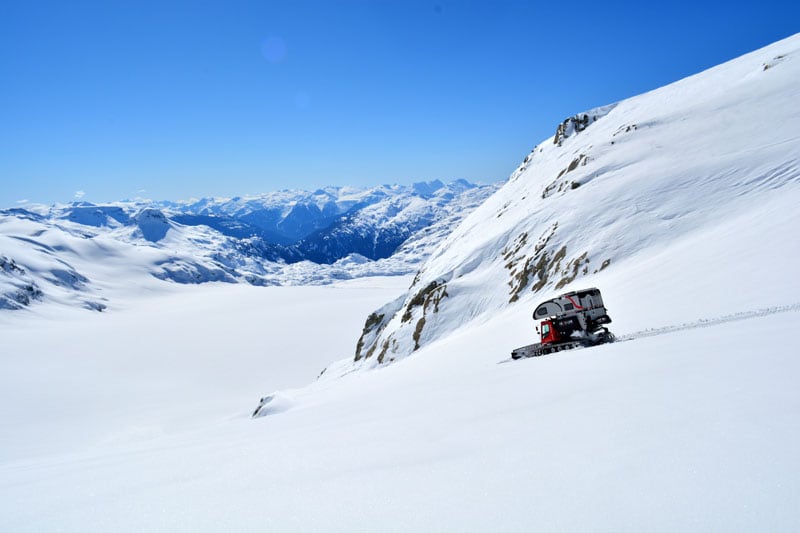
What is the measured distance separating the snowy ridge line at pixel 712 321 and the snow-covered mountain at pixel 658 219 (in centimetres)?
87

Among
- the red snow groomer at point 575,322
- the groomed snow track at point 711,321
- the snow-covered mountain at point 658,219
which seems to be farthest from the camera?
the snow-covered mountain at point 658,219

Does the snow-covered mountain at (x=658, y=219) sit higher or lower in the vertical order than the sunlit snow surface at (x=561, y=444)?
higher

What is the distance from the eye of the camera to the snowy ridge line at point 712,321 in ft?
32.1

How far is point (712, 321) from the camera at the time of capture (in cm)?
1079

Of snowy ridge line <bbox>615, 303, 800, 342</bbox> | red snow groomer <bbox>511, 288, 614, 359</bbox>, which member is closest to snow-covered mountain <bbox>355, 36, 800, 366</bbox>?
snowy ridge line <bbox>615, 303, 800, 342</bbox>

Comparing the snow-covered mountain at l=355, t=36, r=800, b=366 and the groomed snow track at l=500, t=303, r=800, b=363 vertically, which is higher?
the snow-covered mountain at l=355, t=36, r=800, b=366

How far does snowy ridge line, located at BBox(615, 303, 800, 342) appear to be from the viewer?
9.79 meters

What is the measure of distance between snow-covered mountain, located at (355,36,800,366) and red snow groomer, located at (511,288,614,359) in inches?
89.3

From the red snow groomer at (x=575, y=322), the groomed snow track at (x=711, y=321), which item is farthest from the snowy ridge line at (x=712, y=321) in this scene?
the red snow groomer at (x=575, y=322)

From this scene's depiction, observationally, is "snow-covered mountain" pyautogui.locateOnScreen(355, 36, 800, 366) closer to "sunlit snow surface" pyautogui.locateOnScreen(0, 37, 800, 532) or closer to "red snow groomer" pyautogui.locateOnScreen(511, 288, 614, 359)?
"sunlit snow surface" pyautogui.locateOnScreen(0, 37, 800, 532)

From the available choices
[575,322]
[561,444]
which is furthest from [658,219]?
[561,444]

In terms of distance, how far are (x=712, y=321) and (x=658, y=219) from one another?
18097mm

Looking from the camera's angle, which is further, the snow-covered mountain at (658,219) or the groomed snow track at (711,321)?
the snow-covered mountain at (658,219)

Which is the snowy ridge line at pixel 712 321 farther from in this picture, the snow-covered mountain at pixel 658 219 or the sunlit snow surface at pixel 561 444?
the snow-covered mountain at pixel 658 219
